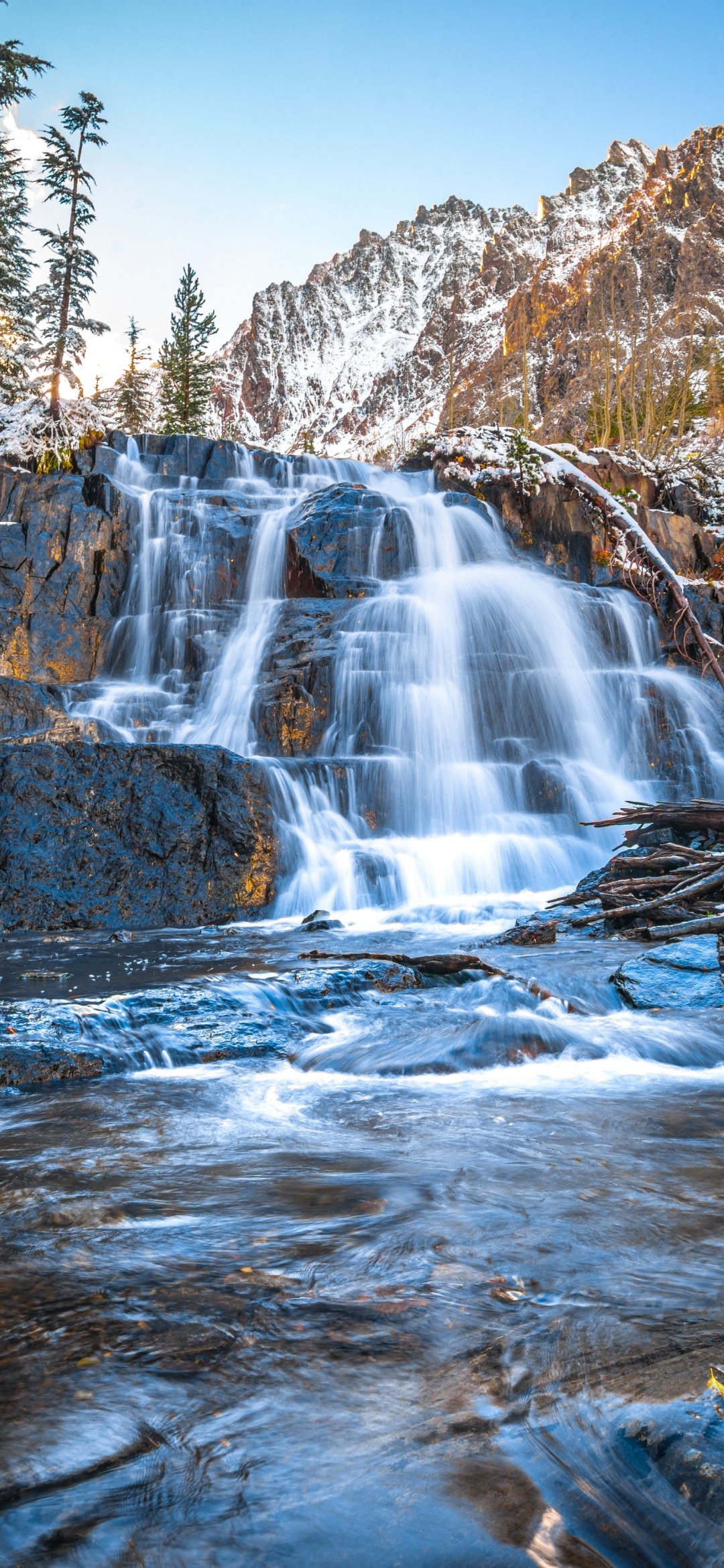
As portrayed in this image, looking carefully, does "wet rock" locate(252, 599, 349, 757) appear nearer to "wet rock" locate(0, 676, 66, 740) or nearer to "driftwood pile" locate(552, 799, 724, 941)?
"wet rock" locate(0, 676, 66, 740)

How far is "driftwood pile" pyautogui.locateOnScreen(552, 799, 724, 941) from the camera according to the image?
259 inches

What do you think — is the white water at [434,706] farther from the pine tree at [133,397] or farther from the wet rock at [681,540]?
the pine tree at [133,397]

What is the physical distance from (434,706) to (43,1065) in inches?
362

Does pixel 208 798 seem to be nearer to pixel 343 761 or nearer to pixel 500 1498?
pixel 343 761

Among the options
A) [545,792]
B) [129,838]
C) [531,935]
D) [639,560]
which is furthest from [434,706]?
[531,935]

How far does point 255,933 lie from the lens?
7883 mm

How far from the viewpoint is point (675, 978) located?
5.29m

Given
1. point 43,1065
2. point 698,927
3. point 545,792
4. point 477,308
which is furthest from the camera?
point 477,308

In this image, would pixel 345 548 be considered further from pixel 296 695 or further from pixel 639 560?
pixel 639 560

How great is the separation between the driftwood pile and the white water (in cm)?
136

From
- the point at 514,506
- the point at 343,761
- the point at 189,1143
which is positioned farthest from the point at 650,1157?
the point at 514,506

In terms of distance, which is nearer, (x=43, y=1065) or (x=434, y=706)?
(x=43, y=1065)

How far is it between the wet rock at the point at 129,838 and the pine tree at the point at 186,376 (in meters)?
30.1

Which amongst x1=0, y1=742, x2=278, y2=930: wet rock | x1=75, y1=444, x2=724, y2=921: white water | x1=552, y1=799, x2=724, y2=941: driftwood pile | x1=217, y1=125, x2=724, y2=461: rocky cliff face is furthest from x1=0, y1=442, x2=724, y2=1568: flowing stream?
x1=217, y1=125, x2=724, y2=461: rocky cliff face
